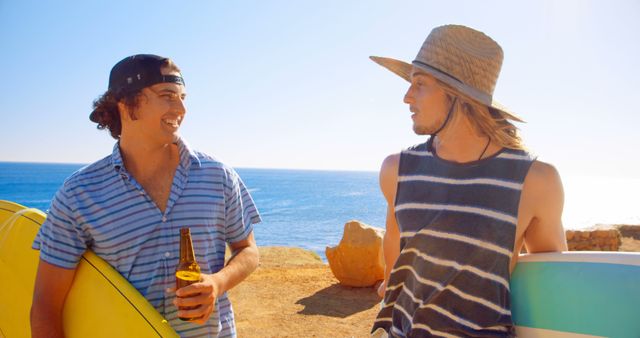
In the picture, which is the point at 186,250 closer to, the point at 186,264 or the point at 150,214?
the point at 186,264

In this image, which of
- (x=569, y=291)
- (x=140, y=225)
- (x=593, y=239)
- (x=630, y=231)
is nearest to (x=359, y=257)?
(x=593, y=239)

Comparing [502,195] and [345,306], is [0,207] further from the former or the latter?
[345,306]

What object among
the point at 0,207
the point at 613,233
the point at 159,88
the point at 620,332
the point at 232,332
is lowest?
the point at 613,233

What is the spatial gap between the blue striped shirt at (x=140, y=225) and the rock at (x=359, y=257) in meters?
5.50

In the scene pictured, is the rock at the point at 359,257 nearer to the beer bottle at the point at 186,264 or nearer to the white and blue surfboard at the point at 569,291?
the white and blue surfboard at the point at 569,291

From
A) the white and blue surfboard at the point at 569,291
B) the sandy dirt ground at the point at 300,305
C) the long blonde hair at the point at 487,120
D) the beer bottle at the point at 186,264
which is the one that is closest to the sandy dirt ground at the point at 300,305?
the sandy dirt ground at the point at 300,305

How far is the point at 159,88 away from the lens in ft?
6.40

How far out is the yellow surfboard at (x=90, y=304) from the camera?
6.08ft

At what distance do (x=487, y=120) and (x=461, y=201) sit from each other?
0.35 meters

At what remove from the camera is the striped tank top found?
1573 millimetres

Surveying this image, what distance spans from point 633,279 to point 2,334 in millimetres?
3037

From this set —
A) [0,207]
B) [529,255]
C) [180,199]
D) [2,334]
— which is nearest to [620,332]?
[529,255]

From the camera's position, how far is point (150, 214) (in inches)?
72.2

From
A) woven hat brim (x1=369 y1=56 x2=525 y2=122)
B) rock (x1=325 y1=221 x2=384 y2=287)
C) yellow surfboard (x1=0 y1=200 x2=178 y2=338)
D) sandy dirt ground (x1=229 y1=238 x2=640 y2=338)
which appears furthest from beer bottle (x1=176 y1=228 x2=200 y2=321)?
rock (x1=325 y1=221 x2=384 y2=287)
